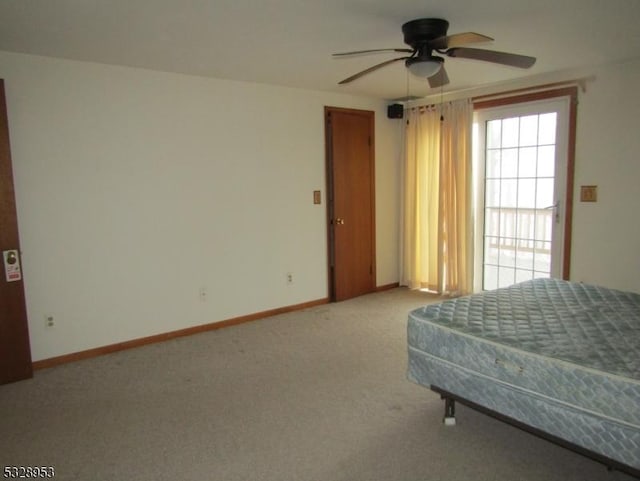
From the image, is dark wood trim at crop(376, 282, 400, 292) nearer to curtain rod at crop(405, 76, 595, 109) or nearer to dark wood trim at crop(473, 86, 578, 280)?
dark wood trim at crop(473, 86, 578, 280)

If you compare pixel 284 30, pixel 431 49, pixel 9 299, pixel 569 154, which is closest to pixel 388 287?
pixel 569 154

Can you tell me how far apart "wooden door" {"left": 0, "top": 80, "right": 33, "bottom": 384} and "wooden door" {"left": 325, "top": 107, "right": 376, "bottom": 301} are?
121 inches

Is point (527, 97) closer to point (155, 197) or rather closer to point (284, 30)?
point (284, 30)

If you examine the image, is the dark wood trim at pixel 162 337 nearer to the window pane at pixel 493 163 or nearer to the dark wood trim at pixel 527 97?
the window pane at pixel 493 163

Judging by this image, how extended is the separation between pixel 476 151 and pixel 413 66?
8.67 ft

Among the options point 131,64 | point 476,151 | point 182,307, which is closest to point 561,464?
point 182,307

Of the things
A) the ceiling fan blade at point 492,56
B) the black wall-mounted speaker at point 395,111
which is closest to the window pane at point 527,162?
the black wall-mounted speaker at point 395,111

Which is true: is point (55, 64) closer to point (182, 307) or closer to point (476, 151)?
point (182, 307)

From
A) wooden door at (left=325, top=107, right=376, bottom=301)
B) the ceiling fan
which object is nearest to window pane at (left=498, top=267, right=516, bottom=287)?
wooden door at (left=325, top=107, right=376, bottom=301)

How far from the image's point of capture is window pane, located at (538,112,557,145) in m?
4.50

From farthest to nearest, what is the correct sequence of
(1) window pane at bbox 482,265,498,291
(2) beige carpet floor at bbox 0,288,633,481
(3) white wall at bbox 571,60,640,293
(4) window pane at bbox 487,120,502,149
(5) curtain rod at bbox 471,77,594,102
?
(1) window pane at bbox 482,265,498,291 → (4) window pane at bbox 487,120,502,149 → (5) curtain rod at bbox 471,77,594,102 → (3) white wall at bbox 571,60,640,293 → (2) beige carpet floor at bbox 0,288,633,481

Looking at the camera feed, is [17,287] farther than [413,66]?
Yes

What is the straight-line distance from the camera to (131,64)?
371 cm

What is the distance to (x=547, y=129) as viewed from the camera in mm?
4562
